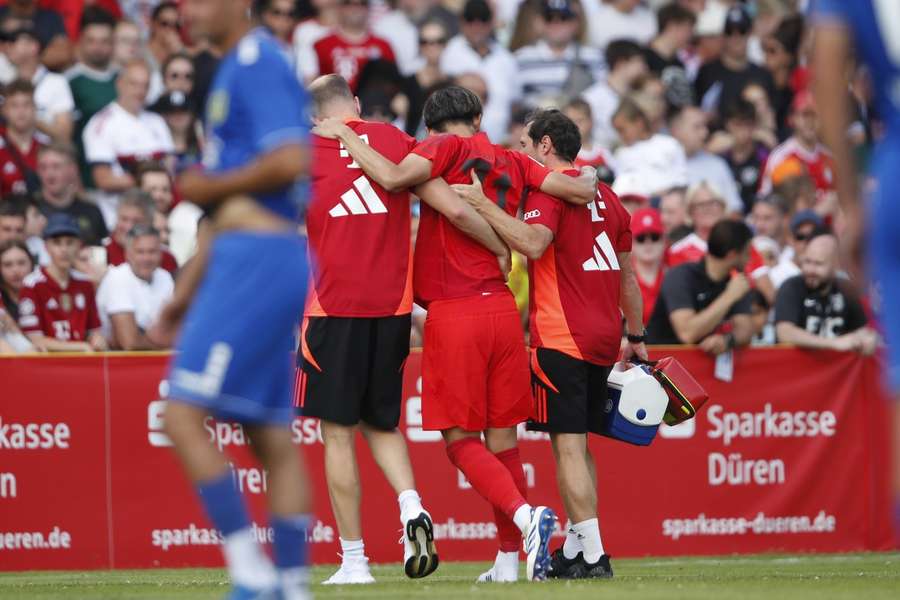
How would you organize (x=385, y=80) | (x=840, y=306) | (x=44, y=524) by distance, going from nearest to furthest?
(x=44, y=524), (x=840, y=306), (x=385, y=80)

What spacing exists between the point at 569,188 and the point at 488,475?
1647 mm

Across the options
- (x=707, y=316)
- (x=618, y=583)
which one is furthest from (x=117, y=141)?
(x=618, y=583)

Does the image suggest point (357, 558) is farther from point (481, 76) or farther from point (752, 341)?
point (481, 76)

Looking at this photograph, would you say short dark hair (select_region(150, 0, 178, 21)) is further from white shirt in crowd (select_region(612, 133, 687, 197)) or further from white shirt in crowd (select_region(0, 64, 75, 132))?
white shirt in crowd (select_region(612, 133, 687, 197))

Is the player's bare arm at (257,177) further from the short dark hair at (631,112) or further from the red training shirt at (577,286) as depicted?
the short dark hair at (631,112)

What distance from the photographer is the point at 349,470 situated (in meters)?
9.41

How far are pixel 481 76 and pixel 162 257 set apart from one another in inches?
180

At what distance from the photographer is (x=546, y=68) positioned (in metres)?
17.6

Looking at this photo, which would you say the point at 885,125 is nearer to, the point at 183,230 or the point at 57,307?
the point at 57,307

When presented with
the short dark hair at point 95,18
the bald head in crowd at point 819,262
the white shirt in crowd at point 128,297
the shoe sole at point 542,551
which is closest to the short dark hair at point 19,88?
the short dark hair at point 95,18

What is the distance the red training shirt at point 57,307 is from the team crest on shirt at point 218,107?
7004mm

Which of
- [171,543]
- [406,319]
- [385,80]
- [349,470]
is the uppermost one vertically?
[385,80]

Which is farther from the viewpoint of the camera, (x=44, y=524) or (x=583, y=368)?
(x=44, y=524)

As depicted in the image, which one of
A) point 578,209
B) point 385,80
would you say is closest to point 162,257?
point 385,80
